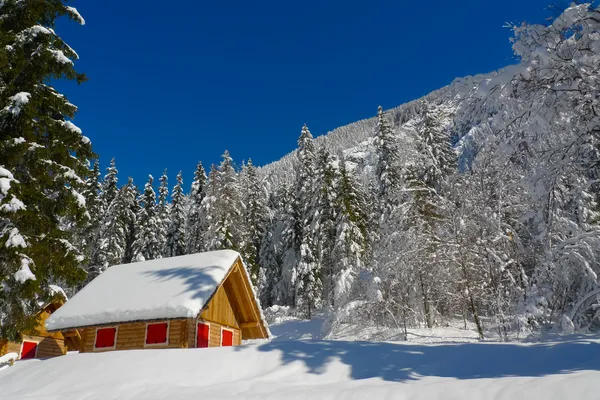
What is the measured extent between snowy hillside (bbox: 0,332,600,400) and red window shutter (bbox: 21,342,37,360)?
760 inches

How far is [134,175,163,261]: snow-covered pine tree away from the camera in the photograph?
44.3 meters

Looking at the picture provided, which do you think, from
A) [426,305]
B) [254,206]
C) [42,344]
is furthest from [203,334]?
[254,206]

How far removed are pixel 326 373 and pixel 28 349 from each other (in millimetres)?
27056

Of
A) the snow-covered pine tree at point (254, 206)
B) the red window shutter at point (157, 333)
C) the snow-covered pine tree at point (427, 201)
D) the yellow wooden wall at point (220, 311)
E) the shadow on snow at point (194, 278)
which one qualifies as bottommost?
the red window shutter at point (157, 333)

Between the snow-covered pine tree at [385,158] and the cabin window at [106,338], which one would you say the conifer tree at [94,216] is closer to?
the cabin window at [106,338]

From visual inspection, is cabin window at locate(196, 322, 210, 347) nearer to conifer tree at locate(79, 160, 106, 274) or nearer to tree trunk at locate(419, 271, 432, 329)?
tree trunk at locate(419, 271, 432, 329)

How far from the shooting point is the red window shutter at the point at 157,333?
56.4 feet

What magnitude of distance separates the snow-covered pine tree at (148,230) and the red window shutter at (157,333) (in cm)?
2677

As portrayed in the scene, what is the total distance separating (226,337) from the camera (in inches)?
794

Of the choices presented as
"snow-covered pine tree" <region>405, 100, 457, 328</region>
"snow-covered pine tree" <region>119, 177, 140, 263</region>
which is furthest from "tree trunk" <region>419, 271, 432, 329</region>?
"snow-covered pine tree" <region>119, 177, 140, 263</region>

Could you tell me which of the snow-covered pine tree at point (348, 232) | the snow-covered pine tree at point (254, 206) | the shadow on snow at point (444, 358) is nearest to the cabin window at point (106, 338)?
the shadow on snow at point (444, 358)

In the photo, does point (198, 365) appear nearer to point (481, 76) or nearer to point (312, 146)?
point (481, 76)

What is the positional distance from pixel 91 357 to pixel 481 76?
39.0 feet

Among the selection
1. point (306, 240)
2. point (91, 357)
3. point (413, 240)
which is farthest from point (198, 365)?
point (306, 240)
